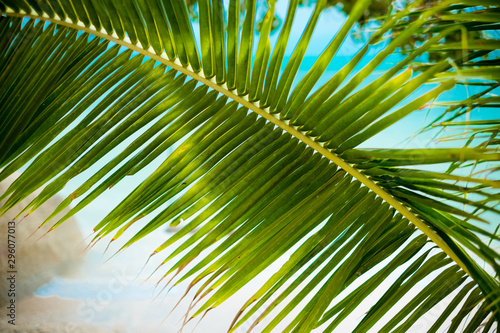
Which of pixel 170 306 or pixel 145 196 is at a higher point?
pixel 145 196

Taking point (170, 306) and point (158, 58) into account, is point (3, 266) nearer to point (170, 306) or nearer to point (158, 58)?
point (170, 306)

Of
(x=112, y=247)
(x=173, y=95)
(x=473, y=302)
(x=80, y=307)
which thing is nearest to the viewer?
(x=473, y=302)

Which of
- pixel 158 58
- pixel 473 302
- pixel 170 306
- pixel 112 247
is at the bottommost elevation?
pixel 170 306

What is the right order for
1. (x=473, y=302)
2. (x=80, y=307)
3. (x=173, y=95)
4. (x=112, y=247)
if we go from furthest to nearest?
(x=112, y=247)
(x=80, y=307)
(x=173, y=95)
(x=473, y=302)

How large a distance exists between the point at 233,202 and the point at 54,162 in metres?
0.25

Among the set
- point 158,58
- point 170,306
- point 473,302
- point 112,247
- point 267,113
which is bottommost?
point 170,306

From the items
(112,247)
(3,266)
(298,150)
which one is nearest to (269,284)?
(298,150)

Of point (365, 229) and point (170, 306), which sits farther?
point (170, 306)

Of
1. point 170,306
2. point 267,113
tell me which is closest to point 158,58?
point 267,113

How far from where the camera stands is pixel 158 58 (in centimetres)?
52

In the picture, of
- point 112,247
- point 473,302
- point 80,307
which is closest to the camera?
point 473,302

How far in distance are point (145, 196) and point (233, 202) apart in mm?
120

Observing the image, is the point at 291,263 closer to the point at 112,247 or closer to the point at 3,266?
the point at 112,247

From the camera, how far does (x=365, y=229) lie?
1.45 feet
